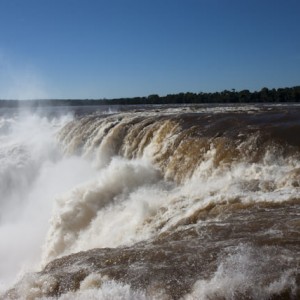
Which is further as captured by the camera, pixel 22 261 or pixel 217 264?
pixel 22 261

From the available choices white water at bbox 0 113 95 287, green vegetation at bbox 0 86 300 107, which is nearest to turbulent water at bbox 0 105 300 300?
white water at bbox 0 113 95 287

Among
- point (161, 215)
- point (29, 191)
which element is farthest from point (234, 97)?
point (161, 215)

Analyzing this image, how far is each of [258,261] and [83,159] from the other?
567 inches

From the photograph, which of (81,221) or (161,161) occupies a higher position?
(161,161)

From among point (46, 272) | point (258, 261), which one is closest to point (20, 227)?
point (46, 272)

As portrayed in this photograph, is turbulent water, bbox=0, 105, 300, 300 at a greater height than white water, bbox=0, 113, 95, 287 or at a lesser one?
Answer: greater

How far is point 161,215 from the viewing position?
916cm

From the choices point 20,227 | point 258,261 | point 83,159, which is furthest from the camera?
point 83,159

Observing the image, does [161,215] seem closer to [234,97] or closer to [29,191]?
[29,191]

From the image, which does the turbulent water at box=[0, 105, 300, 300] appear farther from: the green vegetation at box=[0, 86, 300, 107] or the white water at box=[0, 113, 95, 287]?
the green vegetation at box=[0, 86, 300, 107]

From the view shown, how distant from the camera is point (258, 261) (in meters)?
5.53

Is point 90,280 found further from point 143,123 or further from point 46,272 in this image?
point 143,123

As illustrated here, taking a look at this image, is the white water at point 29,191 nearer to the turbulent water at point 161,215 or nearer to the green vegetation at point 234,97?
the turbulent water at point 161,215

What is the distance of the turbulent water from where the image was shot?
17.7 ft
